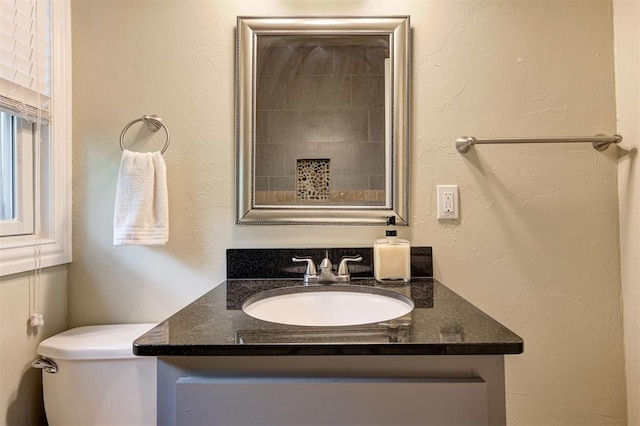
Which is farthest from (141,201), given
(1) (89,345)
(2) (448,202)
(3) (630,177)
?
(3) (630,177)

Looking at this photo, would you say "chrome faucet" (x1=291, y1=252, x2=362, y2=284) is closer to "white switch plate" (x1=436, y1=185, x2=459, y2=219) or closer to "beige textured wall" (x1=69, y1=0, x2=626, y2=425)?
"beige textured wall" (x1=69, y1=0, x2=626, y2=425)

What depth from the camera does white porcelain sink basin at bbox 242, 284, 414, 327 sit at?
969 millimetres

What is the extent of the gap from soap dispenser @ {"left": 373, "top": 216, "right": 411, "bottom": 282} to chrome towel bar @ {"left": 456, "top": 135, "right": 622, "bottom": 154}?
1.24ft

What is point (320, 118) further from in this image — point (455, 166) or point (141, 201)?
point (141, 201)

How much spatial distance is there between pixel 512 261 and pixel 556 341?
0.96 feet

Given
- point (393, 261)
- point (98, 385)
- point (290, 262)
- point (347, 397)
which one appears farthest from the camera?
point (290, 262)

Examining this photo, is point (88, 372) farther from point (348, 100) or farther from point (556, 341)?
point (556, 341)

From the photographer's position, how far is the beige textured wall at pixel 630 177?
43.8 inches

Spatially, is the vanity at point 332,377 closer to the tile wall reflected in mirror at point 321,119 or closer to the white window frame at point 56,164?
the tile wall reflected in mirror at point 321,119

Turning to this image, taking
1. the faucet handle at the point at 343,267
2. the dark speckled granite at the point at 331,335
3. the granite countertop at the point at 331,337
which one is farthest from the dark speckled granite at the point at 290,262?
the granite countertop at the point at 331,337

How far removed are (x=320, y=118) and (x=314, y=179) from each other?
0.67 feet

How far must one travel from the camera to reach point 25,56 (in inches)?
41.3

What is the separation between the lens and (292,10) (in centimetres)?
122

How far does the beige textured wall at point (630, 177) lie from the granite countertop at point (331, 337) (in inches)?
29.8
